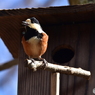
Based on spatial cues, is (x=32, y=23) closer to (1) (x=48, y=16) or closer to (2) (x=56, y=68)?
(1) (x=48, y=16)

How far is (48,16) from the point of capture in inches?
73.0

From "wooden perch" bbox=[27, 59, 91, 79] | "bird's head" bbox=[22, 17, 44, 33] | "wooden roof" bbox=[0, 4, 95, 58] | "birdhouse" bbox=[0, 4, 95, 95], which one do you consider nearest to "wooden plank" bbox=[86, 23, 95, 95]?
"birdhouse" bbox=[0, 4, 95, 95]

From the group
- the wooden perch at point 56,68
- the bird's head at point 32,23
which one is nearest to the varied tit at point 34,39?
the bird's head at point 32,23

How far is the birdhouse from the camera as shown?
5.84 feet

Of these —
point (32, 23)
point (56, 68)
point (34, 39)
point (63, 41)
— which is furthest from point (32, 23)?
point (56, 68)

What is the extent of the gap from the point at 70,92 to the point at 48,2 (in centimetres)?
114

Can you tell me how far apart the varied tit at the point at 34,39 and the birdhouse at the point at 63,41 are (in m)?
0.08

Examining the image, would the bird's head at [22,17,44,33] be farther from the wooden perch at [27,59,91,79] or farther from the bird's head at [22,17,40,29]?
the wooden perch at [27,59,91,79]

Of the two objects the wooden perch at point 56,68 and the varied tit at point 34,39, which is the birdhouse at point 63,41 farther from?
the wooden perch at point 56,68

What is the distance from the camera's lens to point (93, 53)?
1851mm

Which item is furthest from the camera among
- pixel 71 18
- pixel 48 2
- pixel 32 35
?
pixel 48 2

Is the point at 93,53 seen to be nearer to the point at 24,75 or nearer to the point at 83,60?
the point at 83,60

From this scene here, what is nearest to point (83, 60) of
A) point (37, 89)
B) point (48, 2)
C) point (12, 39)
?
point (37, 89)

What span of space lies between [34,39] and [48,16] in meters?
0.20
